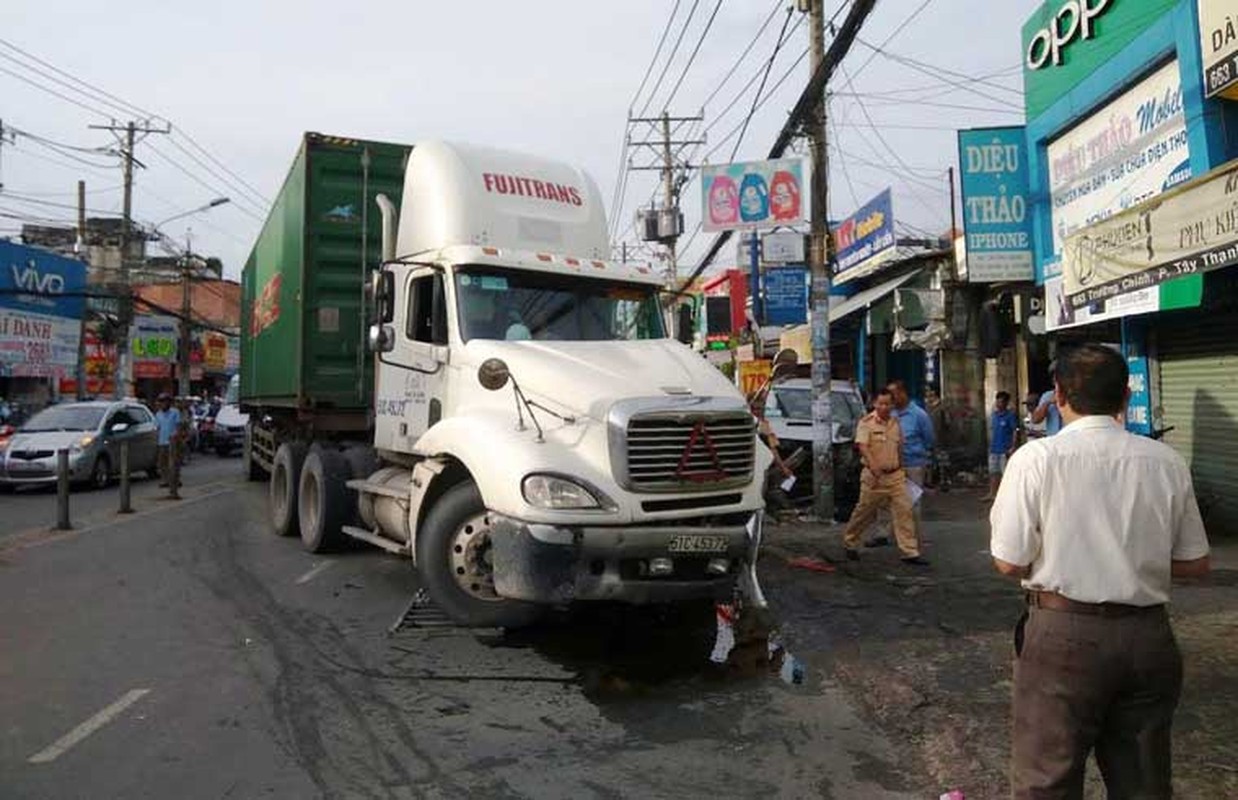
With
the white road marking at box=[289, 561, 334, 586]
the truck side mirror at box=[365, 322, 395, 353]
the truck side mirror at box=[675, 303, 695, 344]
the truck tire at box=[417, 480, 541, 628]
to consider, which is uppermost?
the truck side mirror at box=[675, 303, 695, 344]

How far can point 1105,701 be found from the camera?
8.66 ft

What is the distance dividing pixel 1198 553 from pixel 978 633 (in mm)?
4060

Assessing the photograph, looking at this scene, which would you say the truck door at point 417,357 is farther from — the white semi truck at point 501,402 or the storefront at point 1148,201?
the storefront at point 1148,201

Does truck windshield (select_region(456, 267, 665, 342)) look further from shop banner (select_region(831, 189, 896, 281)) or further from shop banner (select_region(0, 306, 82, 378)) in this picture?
shop banner (select_region(0, 306, 82, 378))

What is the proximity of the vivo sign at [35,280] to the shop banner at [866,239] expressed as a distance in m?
22.6

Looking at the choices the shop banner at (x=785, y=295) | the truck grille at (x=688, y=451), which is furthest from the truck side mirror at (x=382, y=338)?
the shop banner at (x=785, y=295)

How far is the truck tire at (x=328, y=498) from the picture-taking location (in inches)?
366

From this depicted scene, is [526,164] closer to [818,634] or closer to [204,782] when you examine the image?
[818,634]

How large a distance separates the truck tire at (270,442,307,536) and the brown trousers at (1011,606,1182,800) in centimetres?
889

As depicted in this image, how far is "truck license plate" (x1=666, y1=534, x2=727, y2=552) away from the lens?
223 inches

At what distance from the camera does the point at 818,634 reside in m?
6.71

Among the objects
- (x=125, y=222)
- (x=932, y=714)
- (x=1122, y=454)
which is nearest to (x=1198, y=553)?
(x=1122, y=454)

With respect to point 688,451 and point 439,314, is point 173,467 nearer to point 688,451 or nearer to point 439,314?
point 439,314

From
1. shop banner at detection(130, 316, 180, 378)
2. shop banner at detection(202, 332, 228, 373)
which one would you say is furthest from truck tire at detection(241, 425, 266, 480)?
shop banner at detection(202, 332, 228, 373)
